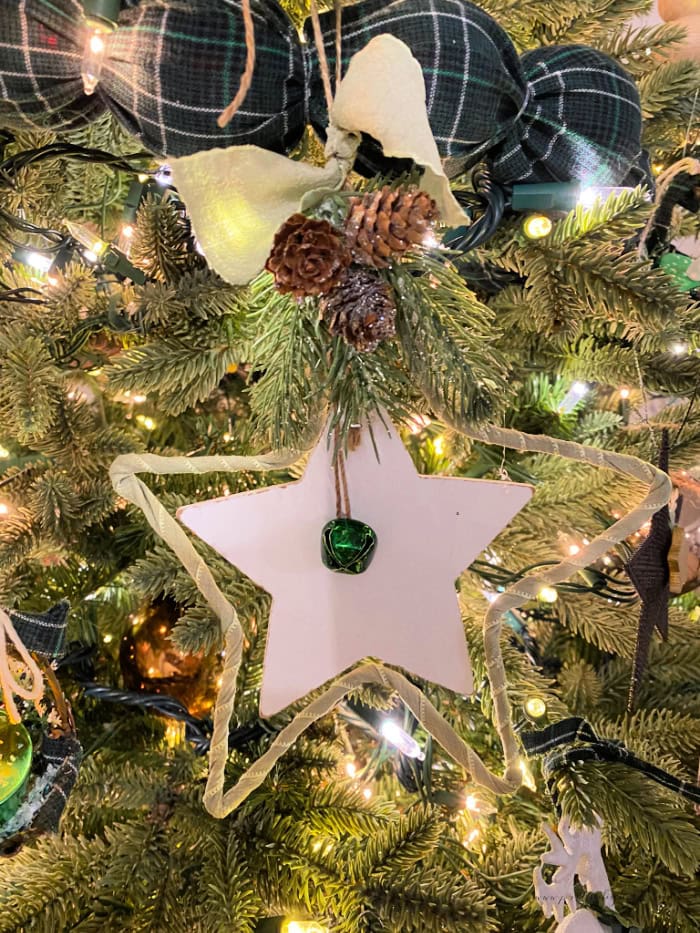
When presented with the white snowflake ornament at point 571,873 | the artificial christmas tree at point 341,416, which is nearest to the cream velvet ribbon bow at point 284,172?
the artificial christmas tree at point 341,416

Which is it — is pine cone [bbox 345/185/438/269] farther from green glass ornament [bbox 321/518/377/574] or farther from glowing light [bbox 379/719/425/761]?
glowing light [bbox 379/719/425/761]

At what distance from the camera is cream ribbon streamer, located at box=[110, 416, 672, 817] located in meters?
0.41

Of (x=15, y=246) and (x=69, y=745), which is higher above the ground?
(x=15, y=246)

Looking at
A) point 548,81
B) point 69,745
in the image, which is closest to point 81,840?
point 69,745

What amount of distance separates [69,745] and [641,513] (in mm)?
433

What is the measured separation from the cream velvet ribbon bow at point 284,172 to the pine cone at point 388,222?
1 centimetres

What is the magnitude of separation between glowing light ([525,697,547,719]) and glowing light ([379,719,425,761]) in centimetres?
17

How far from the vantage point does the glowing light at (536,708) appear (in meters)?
0.55

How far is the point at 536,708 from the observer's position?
0.55 m

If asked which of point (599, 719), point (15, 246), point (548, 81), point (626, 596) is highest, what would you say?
point (548, 81)

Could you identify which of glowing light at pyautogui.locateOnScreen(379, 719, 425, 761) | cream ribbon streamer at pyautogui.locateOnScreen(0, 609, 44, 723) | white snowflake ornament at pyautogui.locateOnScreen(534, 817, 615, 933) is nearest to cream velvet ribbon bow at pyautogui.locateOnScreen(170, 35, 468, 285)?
cream ribbon streamer at pyautogui.locateOnScreen(0, 609, 44, 723)

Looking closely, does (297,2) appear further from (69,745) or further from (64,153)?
(69,745)

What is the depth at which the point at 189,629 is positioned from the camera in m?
0.54

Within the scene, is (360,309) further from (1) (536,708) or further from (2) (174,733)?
(2) (174,733)
